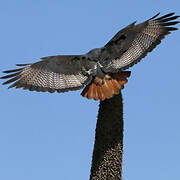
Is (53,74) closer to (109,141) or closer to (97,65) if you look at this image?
(97,65)

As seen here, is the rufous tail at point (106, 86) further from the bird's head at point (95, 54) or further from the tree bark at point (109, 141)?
the bird's head at point (95, 54)

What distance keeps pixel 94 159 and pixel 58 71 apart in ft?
7.58

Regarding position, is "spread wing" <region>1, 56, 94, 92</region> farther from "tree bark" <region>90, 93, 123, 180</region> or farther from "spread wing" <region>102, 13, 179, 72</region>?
"tree bark" <region>90, 93, 123, 180</region>

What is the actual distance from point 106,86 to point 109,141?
112 cm

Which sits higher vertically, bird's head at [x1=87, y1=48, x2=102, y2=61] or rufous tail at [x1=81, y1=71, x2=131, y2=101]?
bird's head at [x1=87, y1=48, x2=102, y2=61]

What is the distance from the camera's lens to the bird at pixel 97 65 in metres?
8.52

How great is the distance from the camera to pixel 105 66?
8664 mm

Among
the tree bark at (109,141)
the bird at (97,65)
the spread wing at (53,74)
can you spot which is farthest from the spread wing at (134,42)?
the tree bark at (109,141)

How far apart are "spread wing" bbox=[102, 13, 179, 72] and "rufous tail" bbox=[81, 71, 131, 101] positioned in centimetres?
36

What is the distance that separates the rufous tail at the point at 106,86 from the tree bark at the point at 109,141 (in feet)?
0.78

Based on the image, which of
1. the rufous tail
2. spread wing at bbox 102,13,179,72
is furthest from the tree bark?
spread wing at bbox 102,13,179,72

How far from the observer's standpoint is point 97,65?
8.70 m

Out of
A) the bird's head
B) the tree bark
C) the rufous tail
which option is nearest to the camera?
the rufous tail

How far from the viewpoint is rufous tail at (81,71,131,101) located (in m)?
8.01
